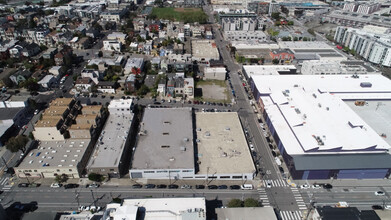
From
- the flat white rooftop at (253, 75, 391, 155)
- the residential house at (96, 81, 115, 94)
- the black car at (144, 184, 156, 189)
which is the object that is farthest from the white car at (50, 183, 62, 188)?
the flat white rooftop at (253, 75, 391, 155)

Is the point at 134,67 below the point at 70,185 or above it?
above

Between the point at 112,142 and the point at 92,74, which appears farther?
the point at 92,74

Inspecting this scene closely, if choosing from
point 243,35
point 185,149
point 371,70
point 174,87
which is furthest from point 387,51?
point 185,149

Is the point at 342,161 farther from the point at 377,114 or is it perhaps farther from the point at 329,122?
the point at 377,114

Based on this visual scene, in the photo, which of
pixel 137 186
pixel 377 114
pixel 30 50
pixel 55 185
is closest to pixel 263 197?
pixel 137 186

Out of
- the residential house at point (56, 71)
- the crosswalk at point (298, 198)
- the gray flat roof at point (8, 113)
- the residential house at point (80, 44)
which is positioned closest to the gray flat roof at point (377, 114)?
the crosswalk at point (298, 198)

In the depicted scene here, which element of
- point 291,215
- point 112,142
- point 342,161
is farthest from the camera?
point 112,142

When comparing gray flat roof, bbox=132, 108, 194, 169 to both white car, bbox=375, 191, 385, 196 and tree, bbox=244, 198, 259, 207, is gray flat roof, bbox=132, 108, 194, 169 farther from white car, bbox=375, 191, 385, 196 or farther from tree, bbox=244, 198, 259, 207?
white car, bbox=375, 191, 385, 196
